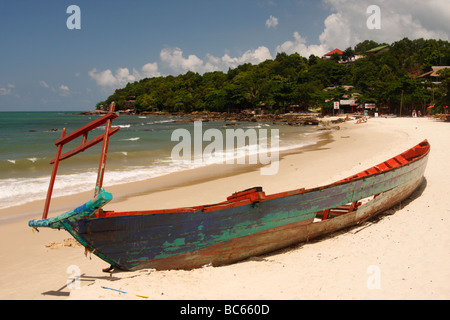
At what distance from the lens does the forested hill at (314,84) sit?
51375 mm

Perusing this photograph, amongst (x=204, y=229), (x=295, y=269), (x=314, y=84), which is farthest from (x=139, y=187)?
(x=314, y=84)

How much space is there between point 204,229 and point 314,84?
249 ft

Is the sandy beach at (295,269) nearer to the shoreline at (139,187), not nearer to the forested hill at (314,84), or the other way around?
the shoreline at (139,187)

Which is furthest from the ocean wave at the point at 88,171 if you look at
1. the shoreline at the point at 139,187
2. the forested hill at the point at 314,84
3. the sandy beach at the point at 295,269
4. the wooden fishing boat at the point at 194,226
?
the forested hill at the point at 314,84

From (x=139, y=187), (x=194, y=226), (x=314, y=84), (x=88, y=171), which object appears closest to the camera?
(x=194, y=226)

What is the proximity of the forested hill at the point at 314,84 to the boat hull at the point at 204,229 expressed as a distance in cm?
3323

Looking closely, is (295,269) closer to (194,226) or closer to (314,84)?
(194,226)

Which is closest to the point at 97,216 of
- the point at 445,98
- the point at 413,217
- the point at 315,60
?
the point at 413,217

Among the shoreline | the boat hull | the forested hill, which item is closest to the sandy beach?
the boat hull

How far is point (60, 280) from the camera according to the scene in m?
4.91

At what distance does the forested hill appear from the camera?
5138 centimetres

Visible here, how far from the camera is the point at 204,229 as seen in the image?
487cm

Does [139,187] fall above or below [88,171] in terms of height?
below
